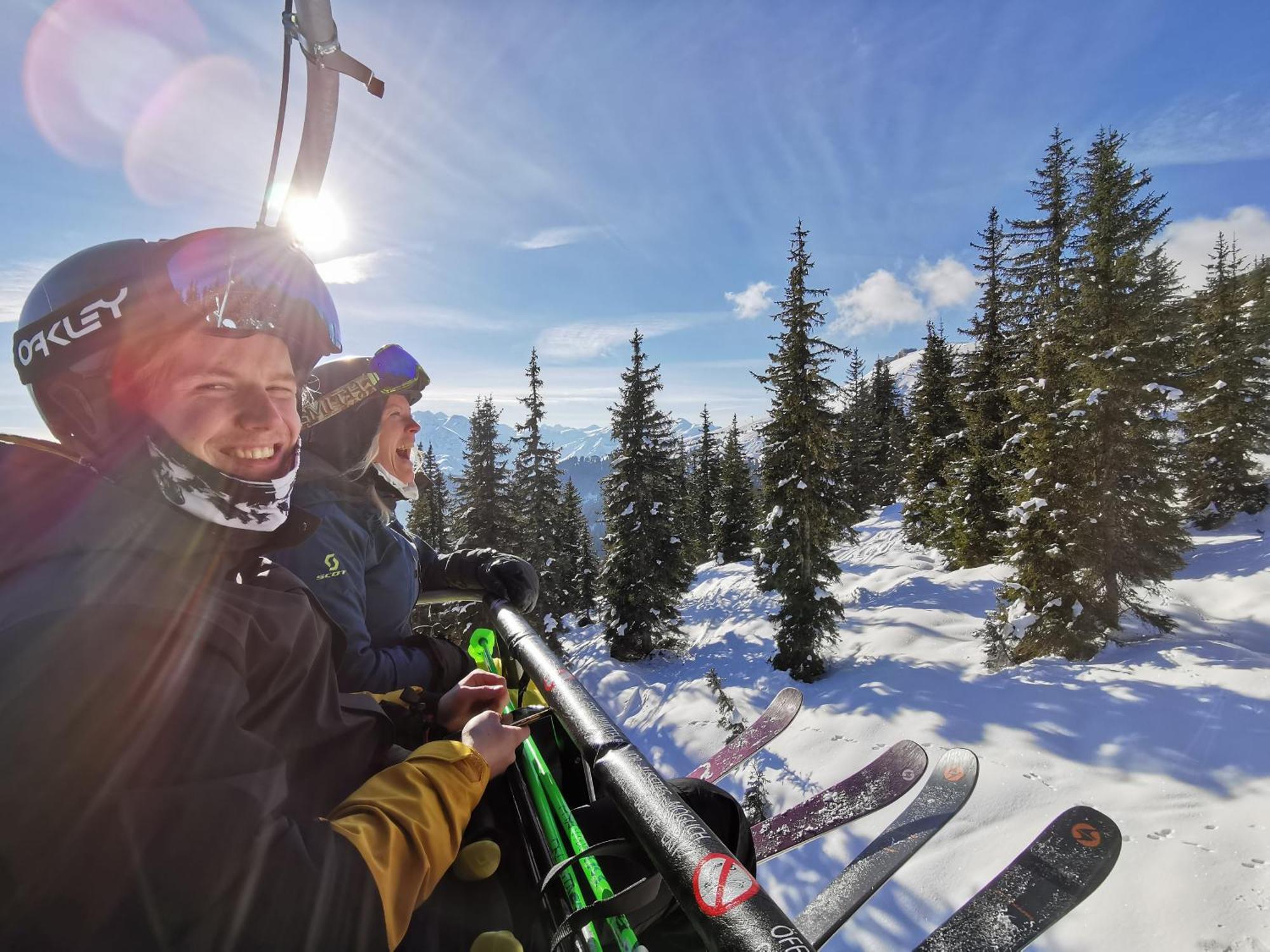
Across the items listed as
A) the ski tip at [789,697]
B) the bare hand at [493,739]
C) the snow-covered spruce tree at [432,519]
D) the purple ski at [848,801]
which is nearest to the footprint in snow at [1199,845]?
the purple ski at [848,801]

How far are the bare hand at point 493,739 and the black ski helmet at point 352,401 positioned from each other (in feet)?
6.71

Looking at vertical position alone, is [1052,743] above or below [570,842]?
below

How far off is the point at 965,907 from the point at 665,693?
14.1m

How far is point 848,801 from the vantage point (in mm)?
5176

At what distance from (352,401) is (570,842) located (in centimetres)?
282

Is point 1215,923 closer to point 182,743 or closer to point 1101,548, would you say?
point 182,743

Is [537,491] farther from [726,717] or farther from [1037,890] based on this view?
[1037,890]

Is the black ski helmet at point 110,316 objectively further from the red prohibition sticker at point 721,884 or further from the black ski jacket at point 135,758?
the red prohibition sticker at point 721,884

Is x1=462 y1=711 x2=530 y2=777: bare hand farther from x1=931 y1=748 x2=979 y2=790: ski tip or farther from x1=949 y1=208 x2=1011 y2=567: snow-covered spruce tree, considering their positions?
x1=949 y1=208 x2=1011 y2=567: snow-covered spruce tree

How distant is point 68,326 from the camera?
1539 millimetres

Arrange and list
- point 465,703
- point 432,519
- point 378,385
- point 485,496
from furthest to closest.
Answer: point 432,519 < point 485,496 < point 378,385 < point 465,703

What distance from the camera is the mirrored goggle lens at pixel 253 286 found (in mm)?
1691

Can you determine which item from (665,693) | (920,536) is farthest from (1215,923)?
(920,536)

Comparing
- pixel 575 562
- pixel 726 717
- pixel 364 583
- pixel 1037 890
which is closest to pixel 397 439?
pixel 364 583
